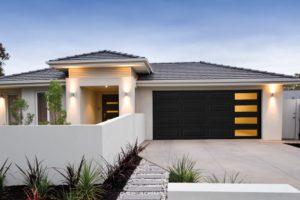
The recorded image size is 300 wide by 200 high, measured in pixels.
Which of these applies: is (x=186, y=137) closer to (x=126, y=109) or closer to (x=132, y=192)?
(x=126, y=109)

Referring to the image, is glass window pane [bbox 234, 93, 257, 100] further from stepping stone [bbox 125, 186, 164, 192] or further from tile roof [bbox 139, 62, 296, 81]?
stepping stone [bbox 125, 186, 164, 192]

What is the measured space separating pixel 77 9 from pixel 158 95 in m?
8.73

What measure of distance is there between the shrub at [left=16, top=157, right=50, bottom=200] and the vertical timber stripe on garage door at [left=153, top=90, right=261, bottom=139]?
7520 mm

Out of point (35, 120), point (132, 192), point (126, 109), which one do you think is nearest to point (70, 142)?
point (132, 192)

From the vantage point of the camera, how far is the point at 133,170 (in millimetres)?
6191

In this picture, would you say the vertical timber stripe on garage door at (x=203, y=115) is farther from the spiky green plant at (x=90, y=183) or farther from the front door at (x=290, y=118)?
the spiky green plant at (x=90, y=183)

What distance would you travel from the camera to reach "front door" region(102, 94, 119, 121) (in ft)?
46.4

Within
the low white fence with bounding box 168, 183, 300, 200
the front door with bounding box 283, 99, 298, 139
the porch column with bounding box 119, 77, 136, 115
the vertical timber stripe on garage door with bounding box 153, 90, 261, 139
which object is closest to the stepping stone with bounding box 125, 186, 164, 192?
the low white fence with bounding box 168, 183, 300, 200

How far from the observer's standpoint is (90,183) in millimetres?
4477

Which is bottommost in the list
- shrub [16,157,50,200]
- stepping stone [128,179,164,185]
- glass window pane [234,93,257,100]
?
stepping stone [128,179,164,185]

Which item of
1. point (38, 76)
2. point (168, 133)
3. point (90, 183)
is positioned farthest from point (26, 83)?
point (90, 183)

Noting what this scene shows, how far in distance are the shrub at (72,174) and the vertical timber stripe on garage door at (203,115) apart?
7.26m

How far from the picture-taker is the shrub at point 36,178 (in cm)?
453

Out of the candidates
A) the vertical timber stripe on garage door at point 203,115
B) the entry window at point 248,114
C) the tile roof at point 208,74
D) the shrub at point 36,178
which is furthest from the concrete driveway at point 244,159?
the tile roof at point 208,74
